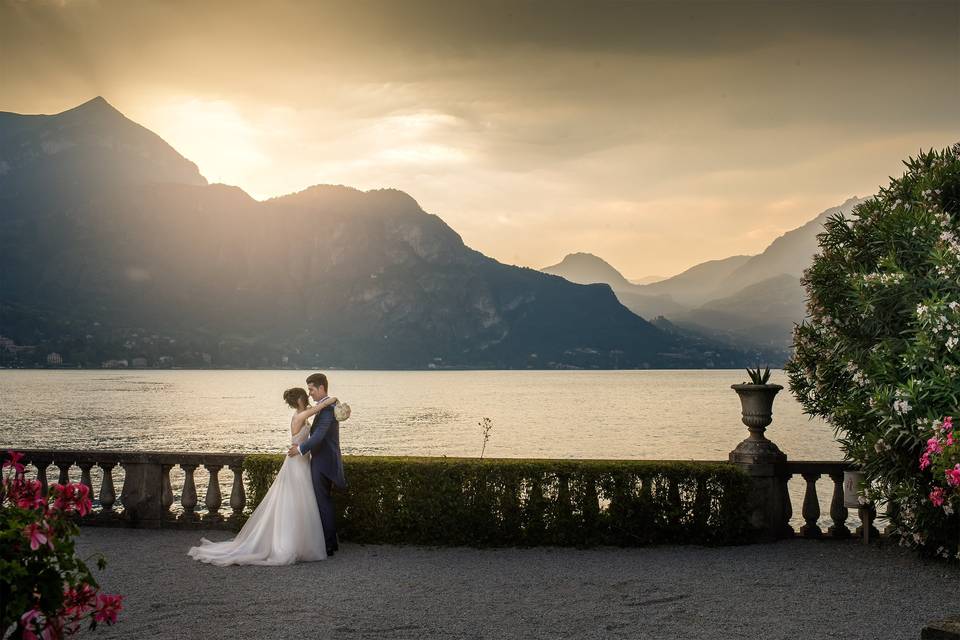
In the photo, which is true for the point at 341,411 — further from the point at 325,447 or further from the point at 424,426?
the point at 424,426

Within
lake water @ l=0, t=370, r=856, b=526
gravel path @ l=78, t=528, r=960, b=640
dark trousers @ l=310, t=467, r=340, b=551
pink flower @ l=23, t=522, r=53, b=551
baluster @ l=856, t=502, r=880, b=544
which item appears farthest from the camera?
lake water @ l=0, t=370, r=856, b=526

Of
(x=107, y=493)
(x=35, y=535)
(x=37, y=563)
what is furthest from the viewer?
(x=107, y=493)

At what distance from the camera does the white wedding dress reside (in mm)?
10414

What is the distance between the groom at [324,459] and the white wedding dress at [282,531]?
0.17m

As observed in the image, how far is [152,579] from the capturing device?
9.49 m

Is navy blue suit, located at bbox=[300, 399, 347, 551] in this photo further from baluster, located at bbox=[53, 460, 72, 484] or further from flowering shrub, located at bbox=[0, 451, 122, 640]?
flowering shrub, located at bbox=[0, 451, 122, 640]

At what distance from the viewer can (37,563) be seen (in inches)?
161

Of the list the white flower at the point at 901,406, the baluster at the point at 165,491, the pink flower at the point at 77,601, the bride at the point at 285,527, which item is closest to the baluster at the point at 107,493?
the baluster at the point at 165,491

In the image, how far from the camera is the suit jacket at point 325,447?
10758mm

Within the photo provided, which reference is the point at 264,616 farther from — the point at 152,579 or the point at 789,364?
the point at 789,364

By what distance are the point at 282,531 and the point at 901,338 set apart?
29.0 feet

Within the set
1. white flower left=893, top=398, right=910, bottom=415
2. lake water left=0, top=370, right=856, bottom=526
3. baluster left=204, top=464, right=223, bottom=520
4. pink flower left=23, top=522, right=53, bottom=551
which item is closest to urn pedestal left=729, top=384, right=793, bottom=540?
white flower left=893, top=398, right=910, bottom=415

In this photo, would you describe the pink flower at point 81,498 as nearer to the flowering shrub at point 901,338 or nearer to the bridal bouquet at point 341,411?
the bridal bouquet at point 341,411

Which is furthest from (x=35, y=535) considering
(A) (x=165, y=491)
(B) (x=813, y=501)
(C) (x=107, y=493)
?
(B) (x=813, y=501)
